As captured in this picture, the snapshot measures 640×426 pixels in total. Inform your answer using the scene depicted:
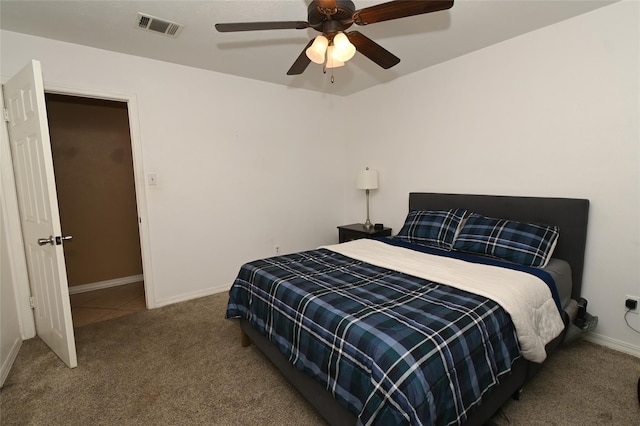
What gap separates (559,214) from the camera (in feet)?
7.90

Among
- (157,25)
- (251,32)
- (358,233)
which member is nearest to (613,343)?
(358,233)

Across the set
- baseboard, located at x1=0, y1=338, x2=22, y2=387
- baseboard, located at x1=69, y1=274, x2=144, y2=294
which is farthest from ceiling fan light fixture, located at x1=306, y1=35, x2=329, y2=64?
baseboard, located at x1=69, y1=274, x2=144, y2=294

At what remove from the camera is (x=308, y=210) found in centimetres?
A: 417

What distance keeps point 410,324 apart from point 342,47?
1.47 m

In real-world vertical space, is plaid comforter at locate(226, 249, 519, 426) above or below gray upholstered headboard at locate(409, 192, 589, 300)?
below

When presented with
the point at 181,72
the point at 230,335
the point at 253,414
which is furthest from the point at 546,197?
the point at 181,72

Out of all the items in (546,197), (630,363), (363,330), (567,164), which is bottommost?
(630,363)

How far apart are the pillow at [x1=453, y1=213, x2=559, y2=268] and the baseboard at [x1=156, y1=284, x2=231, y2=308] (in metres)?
2.53

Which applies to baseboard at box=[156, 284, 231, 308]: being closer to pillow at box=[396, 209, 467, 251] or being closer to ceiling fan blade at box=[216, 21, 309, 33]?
pillow at box=[396, 209, 467, 251]

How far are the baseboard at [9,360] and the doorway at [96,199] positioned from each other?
891mm

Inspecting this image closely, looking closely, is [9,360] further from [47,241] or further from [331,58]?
[331,58]

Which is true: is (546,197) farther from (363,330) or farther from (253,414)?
(253,414)

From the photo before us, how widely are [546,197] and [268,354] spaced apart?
Answer: 2.48 metres

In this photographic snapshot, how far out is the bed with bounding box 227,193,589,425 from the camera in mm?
1215
